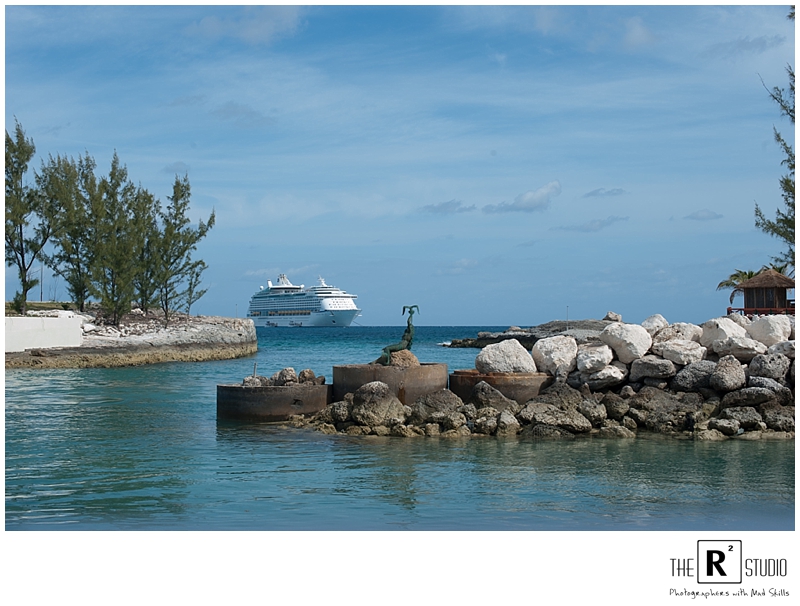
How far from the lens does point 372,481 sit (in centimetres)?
994

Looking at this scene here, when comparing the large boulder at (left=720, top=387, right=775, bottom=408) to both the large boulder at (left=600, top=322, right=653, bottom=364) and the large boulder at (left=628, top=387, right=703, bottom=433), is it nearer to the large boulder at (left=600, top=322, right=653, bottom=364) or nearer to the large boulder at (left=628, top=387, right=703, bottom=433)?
the large boulder at (left=628, top=387, right=703, bottom=433)

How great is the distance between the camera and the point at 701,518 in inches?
326

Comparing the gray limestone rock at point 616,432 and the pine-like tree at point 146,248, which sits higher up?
the pine-like tree at point 146,248

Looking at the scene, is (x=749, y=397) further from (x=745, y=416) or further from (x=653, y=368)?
(x=653, y=368)

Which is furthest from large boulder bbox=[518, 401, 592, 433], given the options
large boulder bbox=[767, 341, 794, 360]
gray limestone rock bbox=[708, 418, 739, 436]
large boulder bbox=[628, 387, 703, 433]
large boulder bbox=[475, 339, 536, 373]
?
large boulder bbox=[767, 341, 794, 360]

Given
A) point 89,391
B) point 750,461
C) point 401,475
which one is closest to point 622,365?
point 750,461

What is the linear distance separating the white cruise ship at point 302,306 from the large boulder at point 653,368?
8674 centimetres

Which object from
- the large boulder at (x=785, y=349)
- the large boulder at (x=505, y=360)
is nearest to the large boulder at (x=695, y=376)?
the large boulder at (x=785, y=349)

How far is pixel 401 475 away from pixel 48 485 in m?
4.36

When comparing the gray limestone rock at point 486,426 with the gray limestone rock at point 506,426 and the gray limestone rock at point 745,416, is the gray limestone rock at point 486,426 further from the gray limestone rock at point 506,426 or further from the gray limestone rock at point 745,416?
the gray limestone rock at point 745,416

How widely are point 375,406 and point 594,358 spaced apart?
3900 millimetres

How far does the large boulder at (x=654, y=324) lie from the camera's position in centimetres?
1561

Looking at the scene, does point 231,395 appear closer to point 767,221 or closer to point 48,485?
point 48,485

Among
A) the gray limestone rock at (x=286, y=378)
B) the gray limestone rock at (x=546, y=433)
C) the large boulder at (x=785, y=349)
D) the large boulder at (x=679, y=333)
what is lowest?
the gray limestone rock at (x=546, y=433)
